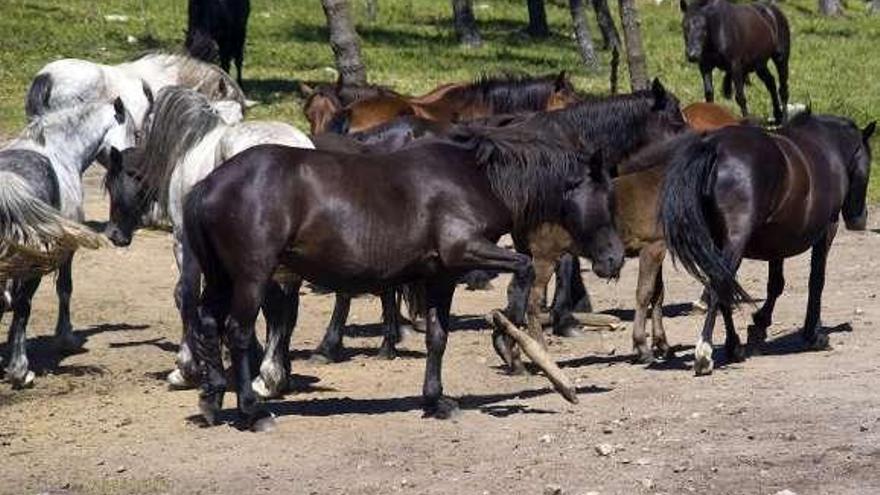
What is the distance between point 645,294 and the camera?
1365 centimetres

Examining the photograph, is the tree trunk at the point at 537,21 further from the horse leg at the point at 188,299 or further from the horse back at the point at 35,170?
the horse leg at the point at 188,299

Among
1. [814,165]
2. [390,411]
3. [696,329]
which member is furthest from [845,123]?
[390,411]

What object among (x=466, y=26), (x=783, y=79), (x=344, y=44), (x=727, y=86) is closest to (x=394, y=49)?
(x=466, y=26)

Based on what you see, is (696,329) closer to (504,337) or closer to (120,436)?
(504,337)

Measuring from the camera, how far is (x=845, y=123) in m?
14.0

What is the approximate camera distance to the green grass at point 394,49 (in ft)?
97.8

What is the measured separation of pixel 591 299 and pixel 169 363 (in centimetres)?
419

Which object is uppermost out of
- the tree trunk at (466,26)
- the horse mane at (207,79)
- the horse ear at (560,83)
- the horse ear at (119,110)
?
the horse ear at (119,110)

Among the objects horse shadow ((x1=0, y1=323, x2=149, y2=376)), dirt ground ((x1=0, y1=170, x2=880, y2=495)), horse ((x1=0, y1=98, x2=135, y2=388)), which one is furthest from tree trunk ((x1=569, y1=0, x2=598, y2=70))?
horse ((x1=0, y1=98, x2=135, y2=388))

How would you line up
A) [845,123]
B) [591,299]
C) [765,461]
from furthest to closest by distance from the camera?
[591,299]
[845,123]
[765,461]

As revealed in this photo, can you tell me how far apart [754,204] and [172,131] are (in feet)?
12.3

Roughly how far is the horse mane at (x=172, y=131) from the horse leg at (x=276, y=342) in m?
1.06

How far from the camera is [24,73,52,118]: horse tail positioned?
1844 centimetres

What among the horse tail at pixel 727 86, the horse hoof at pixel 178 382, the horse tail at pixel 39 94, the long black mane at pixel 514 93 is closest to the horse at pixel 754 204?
the long black mane at pixel 514 93
